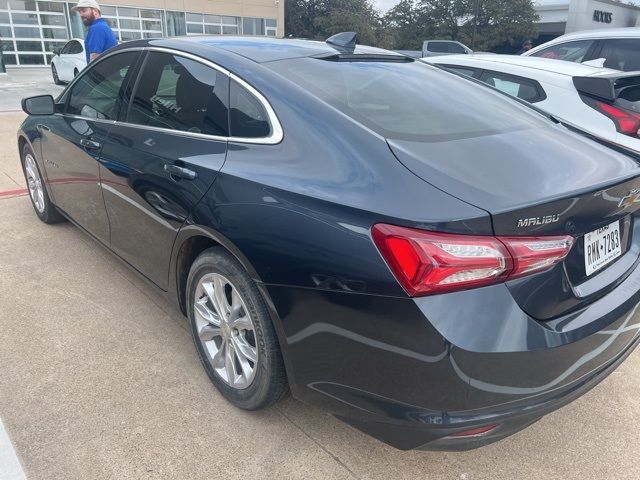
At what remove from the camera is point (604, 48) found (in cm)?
634

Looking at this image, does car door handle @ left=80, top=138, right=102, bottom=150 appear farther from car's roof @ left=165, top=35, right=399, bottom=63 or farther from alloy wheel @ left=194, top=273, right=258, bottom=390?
alloy wheel @ left=194, top=273, right=258, bottom=390

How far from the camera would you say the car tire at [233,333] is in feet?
6.94

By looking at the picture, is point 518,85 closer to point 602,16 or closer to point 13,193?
point 13,193

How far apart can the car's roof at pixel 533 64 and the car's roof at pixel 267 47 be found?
93.9 inches

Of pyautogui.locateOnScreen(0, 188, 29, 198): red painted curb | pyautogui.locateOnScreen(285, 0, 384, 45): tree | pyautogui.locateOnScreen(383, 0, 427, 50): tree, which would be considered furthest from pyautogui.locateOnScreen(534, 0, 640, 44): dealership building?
pyautogui.locateOnScreen(0, 188, 29, 198): red painted curb

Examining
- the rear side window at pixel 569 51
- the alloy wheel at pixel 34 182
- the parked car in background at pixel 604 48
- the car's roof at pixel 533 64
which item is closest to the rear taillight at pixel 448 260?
the car's roof at pixel 533 64

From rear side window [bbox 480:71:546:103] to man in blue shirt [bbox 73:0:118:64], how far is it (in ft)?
14.9

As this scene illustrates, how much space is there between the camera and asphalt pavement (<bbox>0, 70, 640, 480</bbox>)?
83.2 inches

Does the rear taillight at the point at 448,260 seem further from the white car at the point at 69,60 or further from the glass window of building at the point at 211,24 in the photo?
the glass window of building at the point at 211,24

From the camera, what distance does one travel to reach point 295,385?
2053mm

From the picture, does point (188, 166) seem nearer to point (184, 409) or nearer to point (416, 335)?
point (184, 409)

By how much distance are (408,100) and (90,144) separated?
1.97 m

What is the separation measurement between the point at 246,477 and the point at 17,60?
2613cm

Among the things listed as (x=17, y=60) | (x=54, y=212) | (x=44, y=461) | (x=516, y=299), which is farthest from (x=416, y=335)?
(x=17, y=60)
